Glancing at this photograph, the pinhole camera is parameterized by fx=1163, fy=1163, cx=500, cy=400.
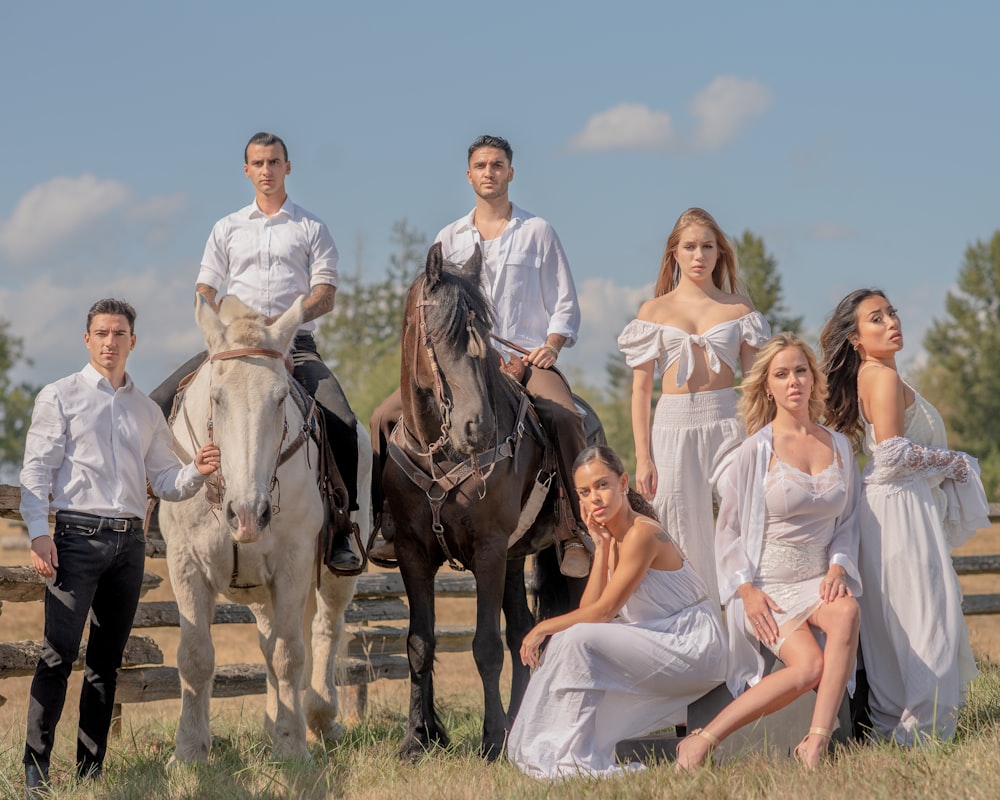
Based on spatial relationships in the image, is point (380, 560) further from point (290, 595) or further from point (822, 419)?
point (822, 419)

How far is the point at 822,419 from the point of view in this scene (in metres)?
5.93

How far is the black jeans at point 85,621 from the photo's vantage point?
5.38 meters

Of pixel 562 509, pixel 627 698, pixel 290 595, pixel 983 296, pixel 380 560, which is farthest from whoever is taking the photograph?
pixel 983 296

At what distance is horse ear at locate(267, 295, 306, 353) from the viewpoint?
5805 millimetres

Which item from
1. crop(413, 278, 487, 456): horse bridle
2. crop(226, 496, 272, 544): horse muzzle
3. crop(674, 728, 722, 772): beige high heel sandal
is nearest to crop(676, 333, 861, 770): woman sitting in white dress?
crop(674, 728, 722, 772): beige high heel sandal

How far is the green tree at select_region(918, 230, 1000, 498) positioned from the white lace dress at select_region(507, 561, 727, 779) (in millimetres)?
44832

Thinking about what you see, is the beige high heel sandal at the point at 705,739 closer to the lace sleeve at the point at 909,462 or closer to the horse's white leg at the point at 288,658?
the lace sleeve at the point at 909,462

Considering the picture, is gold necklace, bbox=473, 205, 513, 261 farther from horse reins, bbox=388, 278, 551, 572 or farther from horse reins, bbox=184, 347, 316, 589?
horse reins, bbox=184, 347, 316, 589

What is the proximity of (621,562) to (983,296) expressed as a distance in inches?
2813

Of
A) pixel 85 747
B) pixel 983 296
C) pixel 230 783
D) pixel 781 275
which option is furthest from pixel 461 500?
pixel 983 296

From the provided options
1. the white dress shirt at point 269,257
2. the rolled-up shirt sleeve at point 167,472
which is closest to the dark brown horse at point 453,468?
the white dress shirt at point 269,257

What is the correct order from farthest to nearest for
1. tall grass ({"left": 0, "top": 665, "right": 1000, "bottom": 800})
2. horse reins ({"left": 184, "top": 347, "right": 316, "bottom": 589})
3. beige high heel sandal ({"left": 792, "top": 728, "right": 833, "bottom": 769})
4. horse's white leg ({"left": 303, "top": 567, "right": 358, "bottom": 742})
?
1. horse's white leg ({"left": 303, "top": 567, "right": 358, "bottom": 742})
2. horse reins ({"left": 184, "top": 347, "right": 316, "bottom": 589})
3. beige high heel sandal ({"left": 792, "top": 728, "right": 833, "bottom": 769})
4. tall grass ({"left": 0, "top": 665, "right": 1000, "bottom": 800})

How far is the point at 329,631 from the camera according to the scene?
807cm

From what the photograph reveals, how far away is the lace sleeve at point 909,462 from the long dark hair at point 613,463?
43.8 inches
